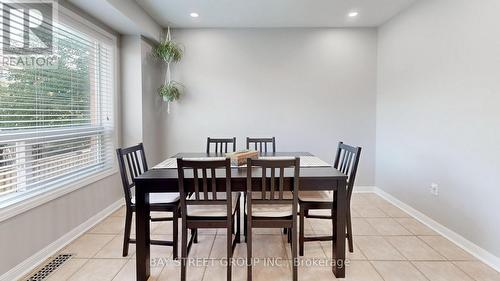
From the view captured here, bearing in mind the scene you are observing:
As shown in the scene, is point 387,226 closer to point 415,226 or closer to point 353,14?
point 415,226

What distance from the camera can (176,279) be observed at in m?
2.23

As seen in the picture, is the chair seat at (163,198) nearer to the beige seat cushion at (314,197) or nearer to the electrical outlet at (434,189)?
the beige seat cushion at (314,197)

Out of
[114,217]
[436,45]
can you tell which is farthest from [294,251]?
[436,45]

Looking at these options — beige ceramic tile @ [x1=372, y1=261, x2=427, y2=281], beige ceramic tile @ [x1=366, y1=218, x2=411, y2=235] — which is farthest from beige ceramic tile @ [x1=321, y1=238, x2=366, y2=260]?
beige ceramic tile @ [x1=366, y1=218, x2=411, y2=235]

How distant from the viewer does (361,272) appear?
231 centimetres

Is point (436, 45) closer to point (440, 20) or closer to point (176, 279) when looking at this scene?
point (440, 20)

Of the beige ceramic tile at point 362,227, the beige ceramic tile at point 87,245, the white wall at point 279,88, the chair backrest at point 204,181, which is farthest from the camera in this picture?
the white wall at point 279,88

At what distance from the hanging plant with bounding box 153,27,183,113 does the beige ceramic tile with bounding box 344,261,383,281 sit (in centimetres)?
326

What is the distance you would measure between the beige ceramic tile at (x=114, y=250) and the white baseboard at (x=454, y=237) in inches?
120

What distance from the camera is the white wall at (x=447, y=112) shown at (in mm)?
2449

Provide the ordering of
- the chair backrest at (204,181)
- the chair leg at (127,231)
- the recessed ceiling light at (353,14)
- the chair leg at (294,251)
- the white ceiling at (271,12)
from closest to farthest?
the chair backrest at (204,181) < the chair leg at (294,251) < the chair leg at (127,231) < the white ceiling at (271,12) < the recessed ceiling light at (353,14)

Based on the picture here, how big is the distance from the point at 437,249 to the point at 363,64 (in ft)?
9.42

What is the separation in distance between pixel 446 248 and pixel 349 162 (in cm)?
124

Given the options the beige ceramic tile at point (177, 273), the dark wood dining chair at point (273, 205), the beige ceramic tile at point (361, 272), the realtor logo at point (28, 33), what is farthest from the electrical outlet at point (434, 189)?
the realtor logo at point (28, 33)
